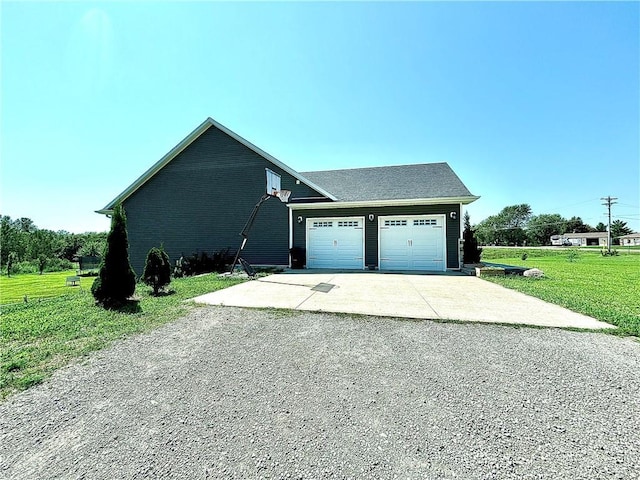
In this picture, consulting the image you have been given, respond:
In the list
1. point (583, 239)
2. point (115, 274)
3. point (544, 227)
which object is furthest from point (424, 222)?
point (583, 239)

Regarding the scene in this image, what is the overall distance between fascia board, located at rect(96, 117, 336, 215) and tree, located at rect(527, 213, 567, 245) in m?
76.0

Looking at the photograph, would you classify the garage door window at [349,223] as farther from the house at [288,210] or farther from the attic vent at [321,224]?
the attic vent at [321,224]

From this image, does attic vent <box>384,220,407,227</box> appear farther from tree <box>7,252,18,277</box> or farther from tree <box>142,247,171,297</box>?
tree <box>7,252,18,277</box>

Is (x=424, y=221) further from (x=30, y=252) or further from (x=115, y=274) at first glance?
(x=30, y=252)

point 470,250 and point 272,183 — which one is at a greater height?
point 272,183

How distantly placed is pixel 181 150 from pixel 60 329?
11377 mm

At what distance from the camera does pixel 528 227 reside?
239 ft

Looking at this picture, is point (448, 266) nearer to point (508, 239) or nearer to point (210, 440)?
point (210, 440)

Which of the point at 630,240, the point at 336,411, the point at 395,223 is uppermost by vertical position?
the point at 395,223

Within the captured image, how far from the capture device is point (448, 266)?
35.9 ft

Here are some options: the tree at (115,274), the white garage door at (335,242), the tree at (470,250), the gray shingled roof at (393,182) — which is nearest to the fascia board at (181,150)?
the white garage door at (335,242)

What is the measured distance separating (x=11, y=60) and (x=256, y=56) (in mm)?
6707

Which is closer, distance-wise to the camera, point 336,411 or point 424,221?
point 336,411

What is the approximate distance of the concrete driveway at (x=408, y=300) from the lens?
4.71m
